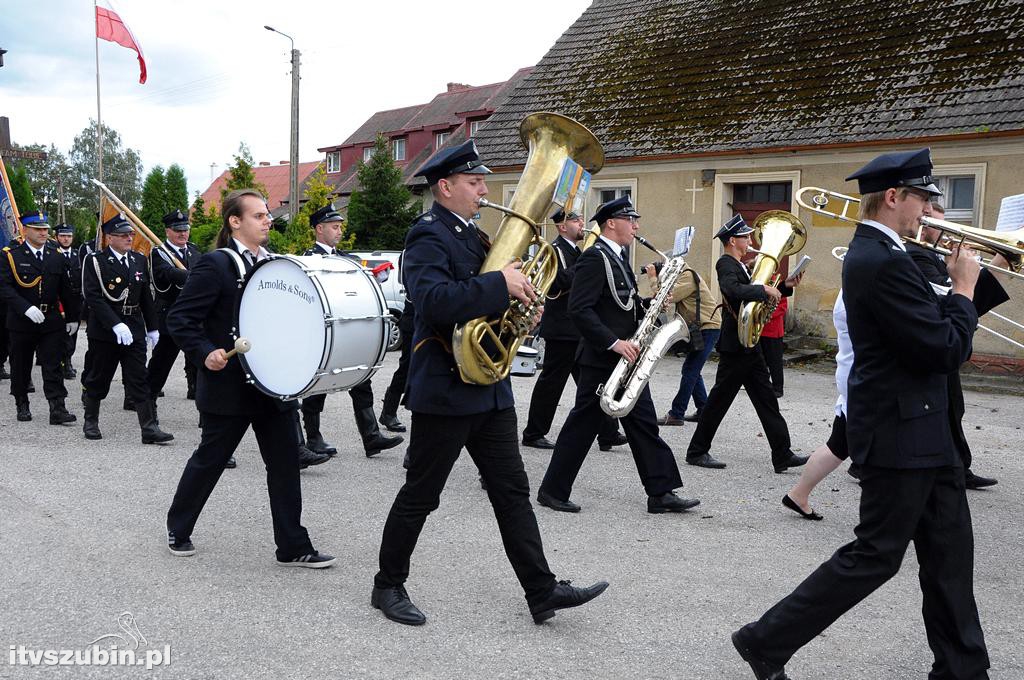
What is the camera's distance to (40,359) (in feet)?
29.6

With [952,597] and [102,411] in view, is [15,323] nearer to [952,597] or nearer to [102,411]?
[102,411]

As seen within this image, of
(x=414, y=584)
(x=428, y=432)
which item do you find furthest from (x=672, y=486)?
(x=428, y=432)

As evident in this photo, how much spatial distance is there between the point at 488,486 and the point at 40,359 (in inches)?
262

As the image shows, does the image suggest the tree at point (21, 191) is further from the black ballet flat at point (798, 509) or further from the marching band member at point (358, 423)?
the black ballet flat at point (798, 509)

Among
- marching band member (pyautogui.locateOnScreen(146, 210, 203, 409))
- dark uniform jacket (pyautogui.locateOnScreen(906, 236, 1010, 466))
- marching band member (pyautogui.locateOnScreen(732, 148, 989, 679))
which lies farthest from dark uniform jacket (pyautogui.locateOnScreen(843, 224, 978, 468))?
marching band member (pyautogui.locateOnScreen(146, 210, 203, 409))

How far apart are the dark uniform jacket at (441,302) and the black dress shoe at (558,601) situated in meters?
0.83

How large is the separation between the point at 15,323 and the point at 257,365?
5.65 metres

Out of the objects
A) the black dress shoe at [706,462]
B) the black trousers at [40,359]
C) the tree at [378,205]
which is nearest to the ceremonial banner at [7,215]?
the black trousers at [40,359]

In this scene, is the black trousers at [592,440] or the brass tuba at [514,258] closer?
the brass tuba at [514,258]

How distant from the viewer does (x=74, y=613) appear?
13.6 ft

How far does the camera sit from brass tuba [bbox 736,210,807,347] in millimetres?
6949

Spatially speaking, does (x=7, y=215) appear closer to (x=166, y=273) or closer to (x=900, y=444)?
(x=166, y=273)

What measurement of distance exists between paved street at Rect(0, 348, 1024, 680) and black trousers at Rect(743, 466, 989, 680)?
406mm

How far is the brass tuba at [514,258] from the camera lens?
151 inches
